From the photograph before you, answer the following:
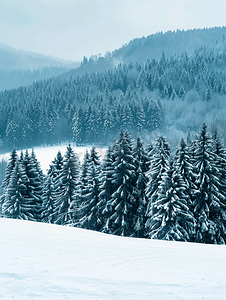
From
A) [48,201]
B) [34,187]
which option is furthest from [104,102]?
[48,201]

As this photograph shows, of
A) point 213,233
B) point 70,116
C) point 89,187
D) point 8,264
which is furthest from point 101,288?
point 70,116

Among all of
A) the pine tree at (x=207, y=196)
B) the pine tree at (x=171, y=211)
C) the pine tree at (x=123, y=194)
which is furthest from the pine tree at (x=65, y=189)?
the pine tree at (x=207, y=196)

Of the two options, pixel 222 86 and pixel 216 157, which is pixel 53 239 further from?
pixel 222 86

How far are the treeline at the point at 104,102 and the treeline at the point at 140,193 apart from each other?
7419 cm

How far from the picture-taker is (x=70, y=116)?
122 m

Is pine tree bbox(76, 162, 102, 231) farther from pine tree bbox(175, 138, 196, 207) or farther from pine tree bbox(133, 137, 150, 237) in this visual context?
pine tree bbox(175, 138, 196, 207)

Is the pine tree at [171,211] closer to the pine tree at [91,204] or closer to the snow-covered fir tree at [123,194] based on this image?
the snow-covered fir tree at [123,194]

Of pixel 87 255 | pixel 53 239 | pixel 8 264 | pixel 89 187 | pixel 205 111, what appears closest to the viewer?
pixel 8 264

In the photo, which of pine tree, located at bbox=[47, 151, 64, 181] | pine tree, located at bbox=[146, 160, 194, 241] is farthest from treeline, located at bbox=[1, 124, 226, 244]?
pine tree, located at bbox=[47, 151, 64, 181]

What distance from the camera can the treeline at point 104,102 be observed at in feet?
370

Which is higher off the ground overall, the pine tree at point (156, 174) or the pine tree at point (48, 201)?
the pine tree at point (156, 174)

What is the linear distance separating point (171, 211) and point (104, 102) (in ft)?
376

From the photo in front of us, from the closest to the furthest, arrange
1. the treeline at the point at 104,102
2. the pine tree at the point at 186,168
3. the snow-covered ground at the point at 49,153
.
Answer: the pine tree at the point at 186,168 < the snow-covered ground at the point at 49,153 < the treeline at the point at 104,102

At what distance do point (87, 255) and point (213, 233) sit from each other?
18090 mm
